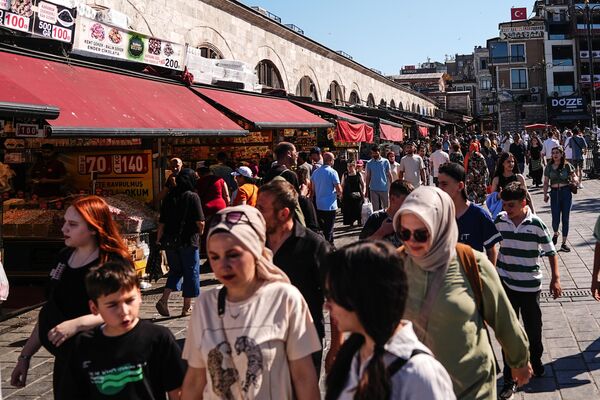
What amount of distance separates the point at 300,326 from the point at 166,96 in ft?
25.8

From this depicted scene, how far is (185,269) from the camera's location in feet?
24.0

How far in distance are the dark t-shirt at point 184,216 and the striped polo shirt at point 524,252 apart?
3.75 m

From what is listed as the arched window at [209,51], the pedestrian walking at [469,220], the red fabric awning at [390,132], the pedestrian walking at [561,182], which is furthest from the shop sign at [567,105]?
the pedestrian walking at [469,220]

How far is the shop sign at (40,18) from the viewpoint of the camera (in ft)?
22.5

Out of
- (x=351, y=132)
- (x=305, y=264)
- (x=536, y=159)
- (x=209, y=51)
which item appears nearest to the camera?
(x=305, y=264)

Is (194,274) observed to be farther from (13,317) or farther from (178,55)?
(178,55)

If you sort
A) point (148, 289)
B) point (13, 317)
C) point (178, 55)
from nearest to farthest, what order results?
point (13, 317) < point (148, 289) < point (178, 55)

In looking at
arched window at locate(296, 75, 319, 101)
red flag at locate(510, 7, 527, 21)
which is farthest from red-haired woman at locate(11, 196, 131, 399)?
red flag at locate(510, 7, 527, 21)

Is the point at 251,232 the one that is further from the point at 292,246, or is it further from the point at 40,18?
the point at 40,18

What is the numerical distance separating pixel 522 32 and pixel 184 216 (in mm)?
66504

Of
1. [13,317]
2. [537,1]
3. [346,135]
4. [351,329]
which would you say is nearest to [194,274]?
[13,317]

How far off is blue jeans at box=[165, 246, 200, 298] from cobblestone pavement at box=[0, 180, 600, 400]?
38 centimetres

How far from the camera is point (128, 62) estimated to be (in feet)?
31.9

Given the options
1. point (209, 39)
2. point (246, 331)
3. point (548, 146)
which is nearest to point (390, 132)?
point (548, 146)
